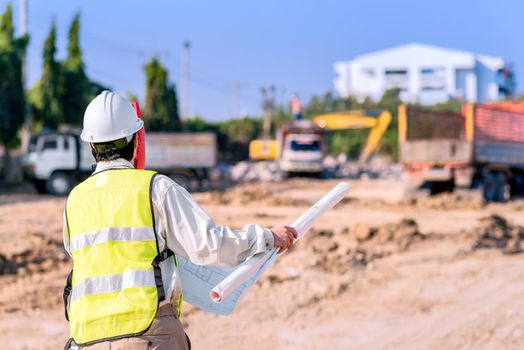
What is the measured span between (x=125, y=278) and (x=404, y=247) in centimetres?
907

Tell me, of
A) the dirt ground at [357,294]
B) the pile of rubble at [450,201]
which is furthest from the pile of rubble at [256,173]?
the dirt ground at [357,294]

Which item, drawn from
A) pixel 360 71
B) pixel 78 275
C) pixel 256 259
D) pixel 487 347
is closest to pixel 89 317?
pixel 78 275

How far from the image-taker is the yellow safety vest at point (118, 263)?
8.93 ft

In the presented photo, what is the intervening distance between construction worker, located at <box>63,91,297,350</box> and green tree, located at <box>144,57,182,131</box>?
41116 millimetres

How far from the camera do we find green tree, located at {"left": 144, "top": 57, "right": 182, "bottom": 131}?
43844mm

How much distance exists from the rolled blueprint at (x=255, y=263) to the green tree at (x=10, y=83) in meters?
24.7

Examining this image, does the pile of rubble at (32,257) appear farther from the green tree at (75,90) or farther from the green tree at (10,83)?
the green tree at (75,90)

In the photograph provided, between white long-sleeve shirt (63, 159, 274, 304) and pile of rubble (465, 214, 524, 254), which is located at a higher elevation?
white long-sleeve shirt (63, 159, 274, 304)

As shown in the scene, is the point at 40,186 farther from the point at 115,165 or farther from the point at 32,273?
the point at 115,165

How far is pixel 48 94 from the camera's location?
1164 inches

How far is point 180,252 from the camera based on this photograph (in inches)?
111

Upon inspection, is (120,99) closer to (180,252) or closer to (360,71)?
(180,252)

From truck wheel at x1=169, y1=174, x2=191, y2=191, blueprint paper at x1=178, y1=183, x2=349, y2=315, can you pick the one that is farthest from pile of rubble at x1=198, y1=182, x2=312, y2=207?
blueprint paper at x1=178, y1=183, x2=349, y2=315

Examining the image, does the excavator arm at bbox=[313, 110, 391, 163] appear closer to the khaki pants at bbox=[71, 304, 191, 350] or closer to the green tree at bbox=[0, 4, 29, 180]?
the green tree at bbox=[0, 4, 29, 180]
